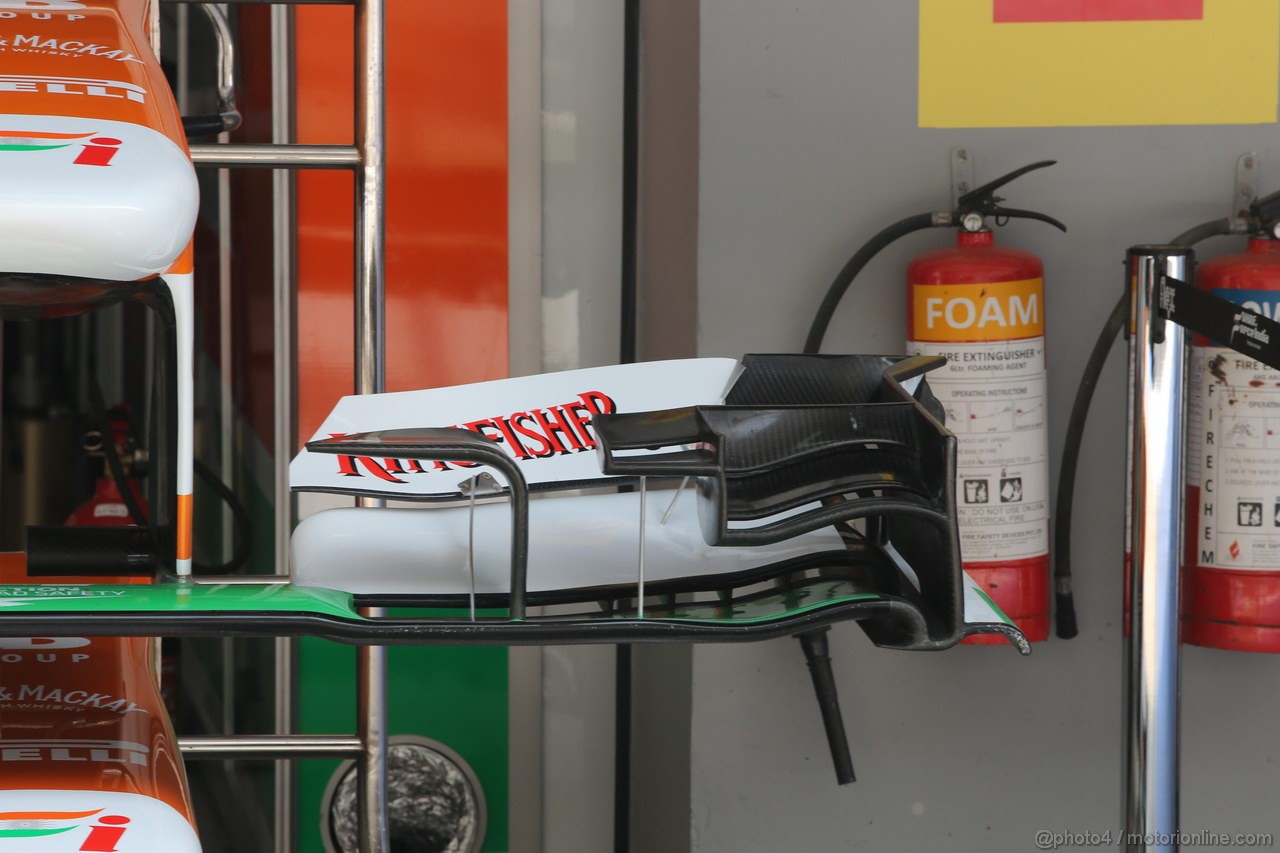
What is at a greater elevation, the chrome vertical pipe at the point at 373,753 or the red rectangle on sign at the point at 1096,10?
the red rectangle on sign at the point at 1096,10

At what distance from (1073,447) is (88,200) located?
109cm

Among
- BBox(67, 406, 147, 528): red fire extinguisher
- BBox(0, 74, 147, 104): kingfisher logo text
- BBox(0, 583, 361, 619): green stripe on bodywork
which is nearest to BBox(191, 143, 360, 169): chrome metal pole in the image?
BBox(0, 74, 147, 104): kingfisher logo text

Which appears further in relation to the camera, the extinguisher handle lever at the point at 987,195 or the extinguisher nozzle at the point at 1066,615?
the extinguisher nozzle at the point at 1066,615

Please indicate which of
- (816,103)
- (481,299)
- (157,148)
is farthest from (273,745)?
(816,103)

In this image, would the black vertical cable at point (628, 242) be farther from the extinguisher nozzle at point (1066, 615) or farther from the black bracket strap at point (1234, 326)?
the black bracket strap at point (1234, 326)

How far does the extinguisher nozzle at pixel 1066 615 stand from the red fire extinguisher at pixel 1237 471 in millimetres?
140

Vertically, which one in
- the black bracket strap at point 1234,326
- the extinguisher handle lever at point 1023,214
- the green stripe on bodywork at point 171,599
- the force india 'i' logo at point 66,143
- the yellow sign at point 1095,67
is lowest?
the green stripe on bodywork at point 171,599

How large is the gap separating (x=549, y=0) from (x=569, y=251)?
1.06ft

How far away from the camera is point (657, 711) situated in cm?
169

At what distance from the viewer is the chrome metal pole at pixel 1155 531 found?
996mm

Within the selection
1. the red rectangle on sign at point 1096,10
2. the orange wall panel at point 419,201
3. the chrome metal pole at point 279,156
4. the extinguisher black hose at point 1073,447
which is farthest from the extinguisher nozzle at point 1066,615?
the chrome metal pole at point 279,156

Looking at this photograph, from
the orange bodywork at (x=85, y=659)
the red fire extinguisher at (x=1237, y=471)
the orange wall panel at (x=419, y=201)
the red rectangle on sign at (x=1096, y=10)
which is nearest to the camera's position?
the orange bodywork at (x=85, y=659)

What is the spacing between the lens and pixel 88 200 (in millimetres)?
601

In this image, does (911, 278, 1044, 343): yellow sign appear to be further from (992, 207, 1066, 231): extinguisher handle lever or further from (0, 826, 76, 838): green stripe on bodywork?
(0, 826, 76, 838): green stripe on bodywork
